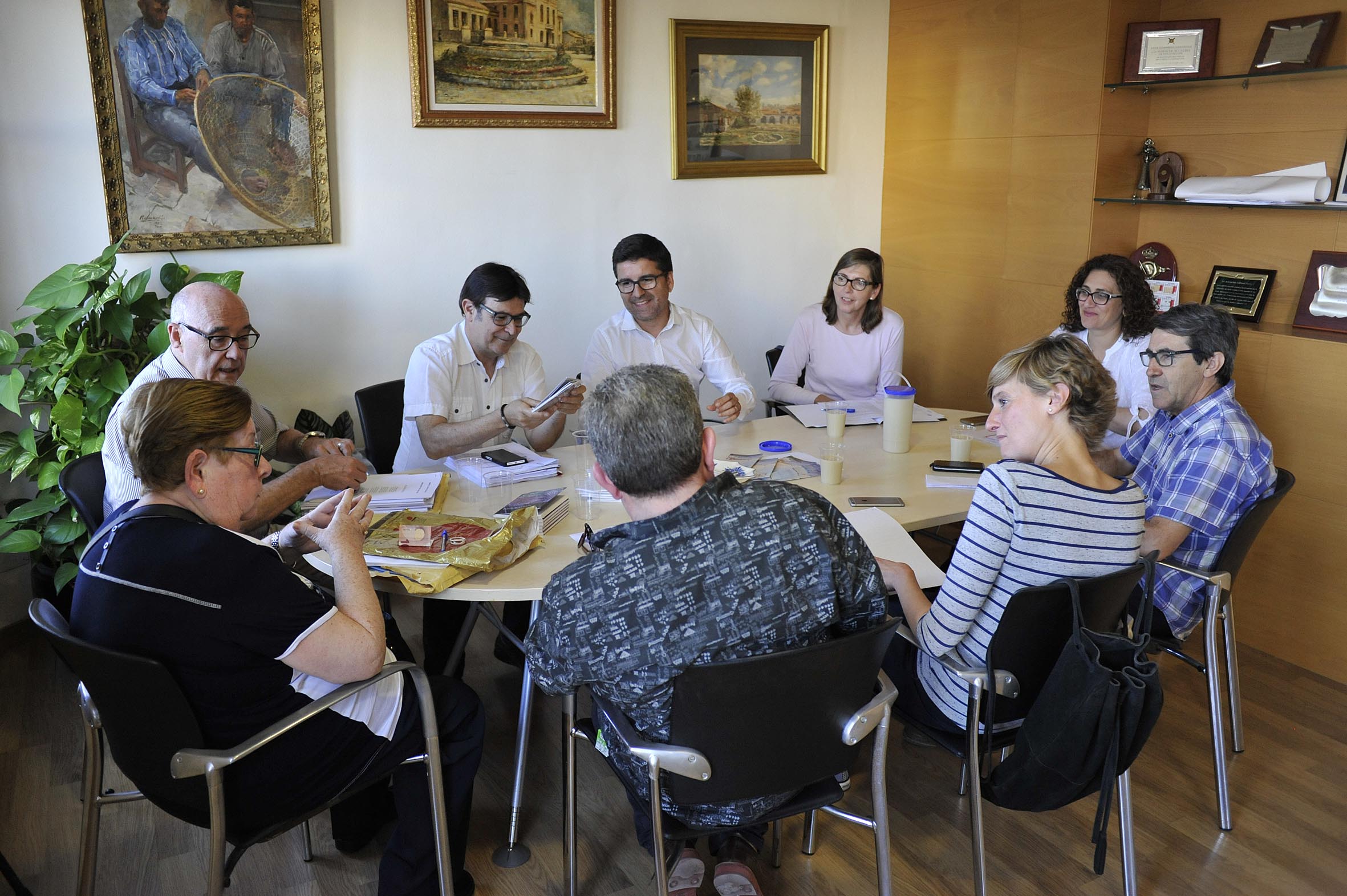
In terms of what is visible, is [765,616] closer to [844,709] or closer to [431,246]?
[844,709]

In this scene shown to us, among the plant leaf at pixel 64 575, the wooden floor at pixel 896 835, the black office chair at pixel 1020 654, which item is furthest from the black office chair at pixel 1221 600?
the plant leaf at pixel 64 575

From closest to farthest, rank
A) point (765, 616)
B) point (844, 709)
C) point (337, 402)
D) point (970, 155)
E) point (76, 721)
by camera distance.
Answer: point (765, 616) → point (844, 709) → point (76, 721) → point (337, 402) → point (970, 155)

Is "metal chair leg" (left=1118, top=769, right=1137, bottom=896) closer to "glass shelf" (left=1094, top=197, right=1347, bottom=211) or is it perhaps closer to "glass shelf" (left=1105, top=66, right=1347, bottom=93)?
"glass shelf" (left=1094, top=197, right=1347, bottom=211)

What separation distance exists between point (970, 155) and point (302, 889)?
12.9 feet

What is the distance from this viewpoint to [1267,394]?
11.4 feet

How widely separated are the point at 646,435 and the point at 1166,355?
1746 millimetres

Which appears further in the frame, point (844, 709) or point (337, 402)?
point (337, 402)

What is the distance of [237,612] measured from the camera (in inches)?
67.9

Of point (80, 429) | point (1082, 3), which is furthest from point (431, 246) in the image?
point (1082, 3)

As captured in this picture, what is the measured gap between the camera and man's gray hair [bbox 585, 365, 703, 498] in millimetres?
1663

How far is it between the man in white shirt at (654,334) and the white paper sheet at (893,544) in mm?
1233

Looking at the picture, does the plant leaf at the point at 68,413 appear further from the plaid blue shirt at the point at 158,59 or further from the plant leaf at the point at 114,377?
the plaid blue shirt at the point at 158,59

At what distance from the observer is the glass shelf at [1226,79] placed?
134 inches

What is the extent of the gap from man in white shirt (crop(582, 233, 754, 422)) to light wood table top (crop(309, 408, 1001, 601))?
46 cm
